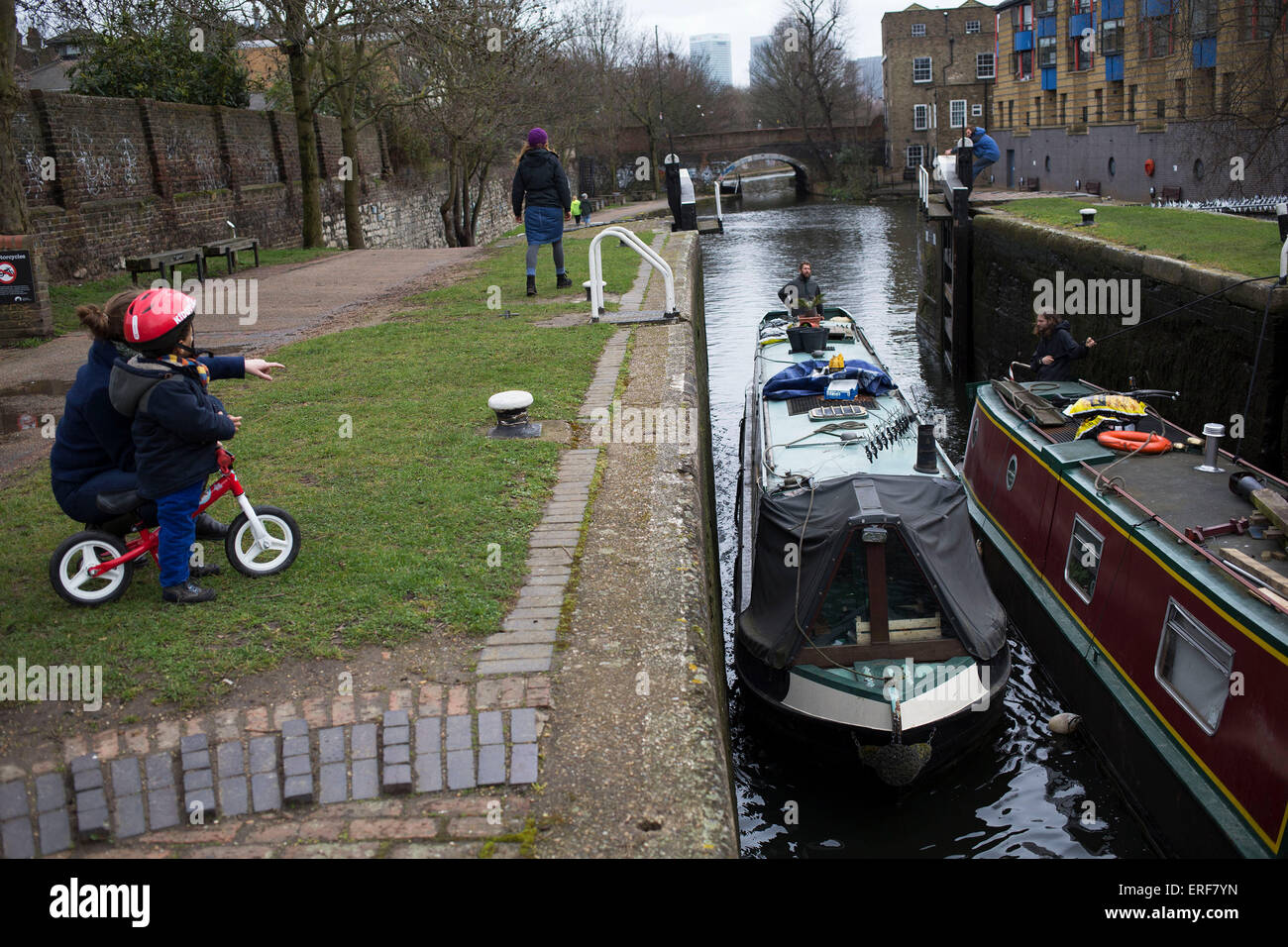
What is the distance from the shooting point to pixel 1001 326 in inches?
706

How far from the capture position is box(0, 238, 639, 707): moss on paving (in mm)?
4676

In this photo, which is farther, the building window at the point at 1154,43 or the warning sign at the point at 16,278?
the building window at the point at 1154,43

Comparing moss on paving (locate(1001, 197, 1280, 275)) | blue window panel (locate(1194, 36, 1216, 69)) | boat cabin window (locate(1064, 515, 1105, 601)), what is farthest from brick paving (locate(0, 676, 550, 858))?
blue window panel (locate(1194, 36, 1216, 69))

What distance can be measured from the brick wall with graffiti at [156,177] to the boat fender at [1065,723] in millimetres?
15739

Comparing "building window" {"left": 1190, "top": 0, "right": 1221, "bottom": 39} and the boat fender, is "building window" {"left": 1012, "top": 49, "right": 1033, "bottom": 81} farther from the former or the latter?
the boat fender

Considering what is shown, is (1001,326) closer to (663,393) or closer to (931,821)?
(663,393)

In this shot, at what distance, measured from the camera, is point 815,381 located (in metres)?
10.1

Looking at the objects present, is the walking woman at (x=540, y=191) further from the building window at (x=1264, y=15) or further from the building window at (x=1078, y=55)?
the building window at (x=1078, y=55)

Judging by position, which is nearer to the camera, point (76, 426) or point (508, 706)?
point (508, 706)

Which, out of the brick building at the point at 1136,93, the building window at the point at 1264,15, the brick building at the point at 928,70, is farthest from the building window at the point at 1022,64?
the building window at the point at 1264,15

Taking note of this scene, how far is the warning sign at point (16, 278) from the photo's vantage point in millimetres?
12250

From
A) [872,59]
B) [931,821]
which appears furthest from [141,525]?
[872,59]

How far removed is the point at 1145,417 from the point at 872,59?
206905 mm
